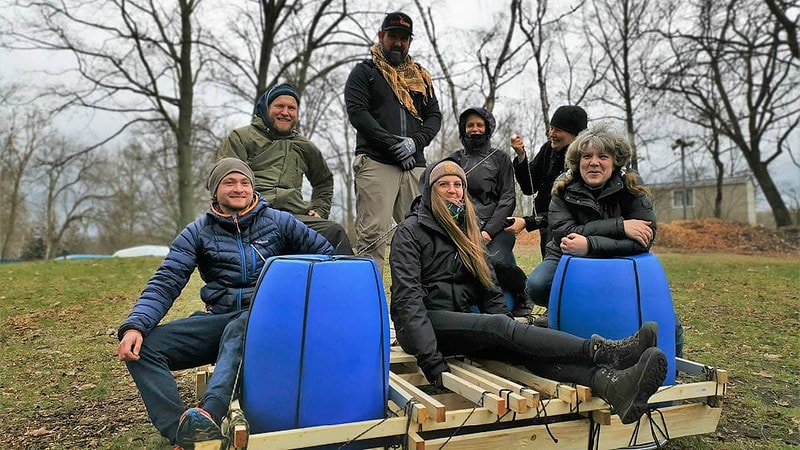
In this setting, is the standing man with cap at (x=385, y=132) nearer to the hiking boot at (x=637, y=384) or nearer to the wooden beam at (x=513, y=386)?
the wooden beam at (x=513, y=386)

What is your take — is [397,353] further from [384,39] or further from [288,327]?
[384,39]

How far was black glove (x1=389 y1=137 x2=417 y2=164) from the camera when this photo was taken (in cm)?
414

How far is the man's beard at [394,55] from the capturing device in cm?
431

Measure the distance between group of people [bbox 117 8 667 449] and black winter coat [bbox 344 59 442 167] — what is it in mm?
10

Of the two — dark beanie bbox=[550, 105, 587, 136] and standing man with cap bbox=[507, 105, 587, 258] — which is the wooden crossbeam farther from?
dark beanie bbox=[550, 105, 587, 136]

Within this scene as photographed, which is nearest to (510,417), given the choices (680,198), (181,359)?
(181,359)

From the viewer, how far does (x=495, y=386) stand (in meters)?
2.50

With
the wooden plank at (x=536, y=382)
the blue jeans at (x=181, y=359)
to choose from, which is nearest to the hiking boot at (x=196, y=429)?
the blue jeans at (x=181, y=359)

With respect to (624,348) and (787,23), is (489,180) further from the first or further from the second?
(787,23)

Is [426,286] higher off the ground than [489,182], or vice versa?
[489,182]

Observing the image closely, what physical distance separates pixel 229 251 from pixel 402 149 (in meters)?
1.66

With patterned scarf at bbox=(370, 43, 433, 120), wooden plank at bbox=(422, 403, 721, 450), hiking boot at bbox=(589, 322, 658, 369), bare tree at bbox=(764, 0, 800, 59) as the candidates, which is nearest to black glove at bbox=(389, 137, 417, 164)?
patterned scarf at bbox=(370, 43, 433, 120)

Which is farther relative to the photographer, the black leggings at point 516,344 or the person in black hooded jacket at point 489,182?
the person in black hooded jacket at point 489,182

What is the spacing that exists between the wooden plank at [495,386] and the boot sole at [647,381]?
0.41 metres
